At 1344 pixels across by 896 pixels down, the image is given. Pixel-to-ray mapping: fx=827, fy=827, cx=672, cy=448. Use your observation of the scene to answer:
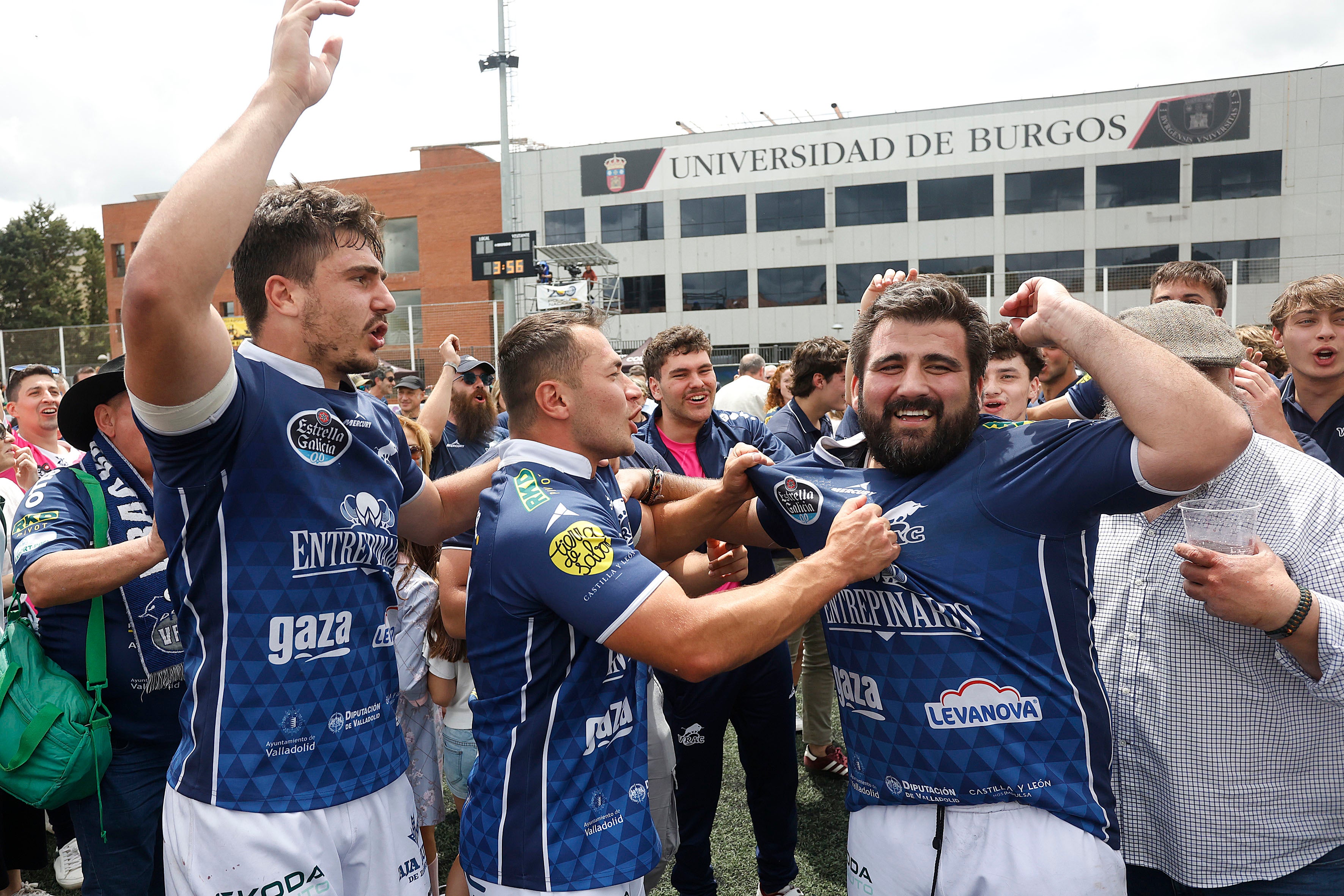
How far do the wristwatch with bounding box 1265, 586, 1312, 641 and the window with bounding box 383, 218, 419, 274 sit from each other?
138ft

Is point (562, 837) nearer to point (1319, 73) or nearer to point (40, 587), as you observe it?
point (40, 587)

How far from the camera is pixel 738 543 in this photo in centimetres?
285

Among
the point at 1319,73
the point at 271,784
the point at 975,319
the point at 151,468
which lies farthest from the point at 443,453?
the point at 1319,73

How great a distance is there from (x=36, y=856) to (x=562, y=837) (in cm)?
305

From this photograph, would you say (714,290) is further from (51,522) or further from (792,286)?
(51,522)

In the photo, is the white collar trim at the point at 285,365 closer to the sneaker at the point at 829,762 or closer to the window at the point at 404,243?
the sneaker at the point at 829,762

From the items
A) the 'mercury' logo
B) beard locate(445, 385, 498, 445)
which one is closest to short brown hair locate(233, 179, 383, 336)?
the 'mercury' logo

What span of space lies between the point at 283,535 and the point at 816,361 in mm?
4362

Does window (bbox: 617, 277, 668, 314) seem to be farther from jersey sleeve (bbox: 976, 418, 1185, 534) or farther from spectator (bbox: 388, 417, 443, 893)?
jersey sleeve (bbox: 976, 418, 1185, 534)

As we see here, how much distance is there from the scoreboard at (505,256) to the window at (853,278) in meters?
15.8

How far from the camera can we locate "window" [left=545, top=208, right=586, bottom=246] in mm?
39219

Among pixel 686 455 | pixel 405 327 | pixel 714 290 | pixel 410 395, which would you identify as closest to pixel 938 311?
pixel 686 455

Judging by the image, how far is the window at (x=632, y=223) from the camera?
3838cm

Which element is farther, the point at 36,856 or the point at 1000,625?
the point at 36,856
